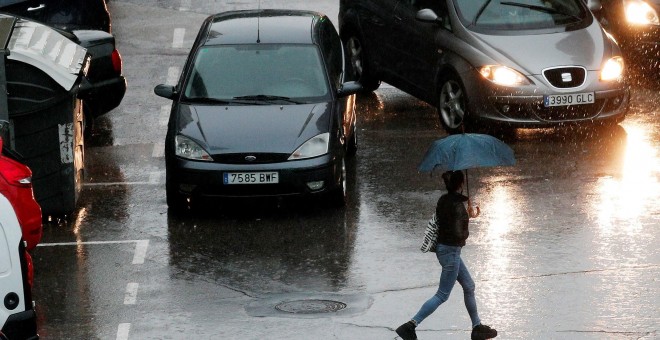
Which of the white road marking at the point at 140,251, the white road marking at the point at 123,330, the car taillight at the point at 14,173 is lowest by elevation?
the white road marking at the point at 123,330

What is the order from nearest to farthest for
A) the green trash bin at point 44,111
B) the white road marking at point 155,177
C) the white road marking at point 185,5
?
1. the green trash bin at point 44,111
2. the white road marking at point 155,177
3. the white road marking at point 185,5

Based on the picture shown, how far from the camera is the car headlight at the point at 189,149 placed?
13.6 metres

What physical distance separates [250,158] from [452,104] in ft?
13.7

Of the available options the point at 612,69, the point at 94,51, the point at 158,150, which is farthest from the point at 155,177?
the point at 612,69

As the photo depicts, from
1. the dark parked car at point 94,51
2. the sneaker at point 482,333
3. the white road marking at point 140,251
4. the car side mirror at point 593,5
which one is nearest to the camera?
the sneaker at point 482,333

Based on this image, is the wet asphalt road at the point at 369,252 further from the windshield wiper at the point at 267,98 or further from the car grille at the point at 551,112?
the windshield wiper at the point at 267,98

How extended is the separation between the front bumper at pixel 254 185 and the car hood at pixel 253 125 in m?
0.17

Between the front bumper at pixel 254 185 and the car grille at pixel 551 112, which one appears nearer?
the front bumper at pixel 254 185

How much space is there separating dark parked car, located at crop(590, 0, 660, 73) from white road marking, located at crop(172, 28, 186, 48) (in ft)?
21.7

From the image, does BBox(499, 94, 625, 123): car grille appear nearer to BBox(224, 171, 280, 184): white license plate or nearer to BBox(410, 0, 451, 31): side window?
BBox(410, 0, 451, 31): side window

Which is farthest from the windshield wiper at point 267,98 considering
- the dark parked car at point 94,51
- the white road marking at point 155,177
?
the dark parked car at point 94,51

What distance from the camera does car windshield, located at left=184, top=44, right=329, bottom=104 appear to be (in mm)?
14453

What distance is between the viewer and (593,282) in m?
11.4

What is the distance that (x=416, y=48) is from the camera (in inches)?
696
